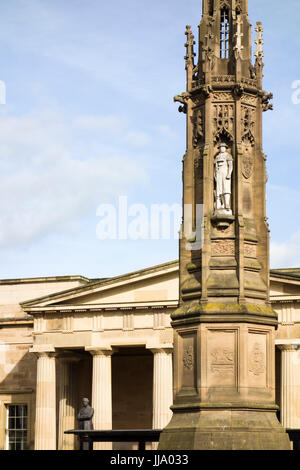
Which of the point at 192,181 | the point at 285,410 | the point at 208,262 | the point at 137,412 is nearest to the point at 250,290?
the point at 208,262

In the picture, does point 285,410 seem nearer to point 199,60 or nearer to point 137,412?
point 137,412

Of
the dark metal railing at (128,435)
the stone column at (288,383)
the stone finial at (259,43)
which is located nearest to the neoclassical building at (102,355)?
the stone column at (288,383)

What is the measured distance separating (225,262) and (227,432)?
13.5ft

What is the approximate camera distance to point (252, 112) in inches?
1075

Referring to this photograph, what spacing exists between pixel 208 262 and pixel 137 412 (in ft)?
179

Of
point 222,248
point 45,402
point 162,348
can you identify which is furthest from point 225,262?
point 45,402

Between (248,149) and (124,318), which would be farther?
(124,318)

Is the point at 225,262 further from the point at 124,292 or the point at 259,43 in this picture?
the point at 124,292

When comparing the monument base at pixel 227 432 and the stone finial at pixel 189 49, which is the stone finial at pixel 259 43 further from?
the monument base at pixel 227 432

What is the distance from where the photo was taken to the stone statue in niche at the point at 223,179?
2644cm

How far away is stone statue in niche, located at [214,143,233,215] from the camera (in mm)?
26438

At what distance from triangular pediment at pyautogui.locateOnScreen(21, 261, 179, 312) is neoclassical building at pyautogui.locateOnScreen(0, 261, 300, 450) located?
6 cm

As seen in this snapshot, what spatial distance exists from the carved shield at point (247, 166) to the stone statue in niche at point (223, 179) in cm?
33

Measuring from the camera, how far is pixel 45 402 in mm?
70938
